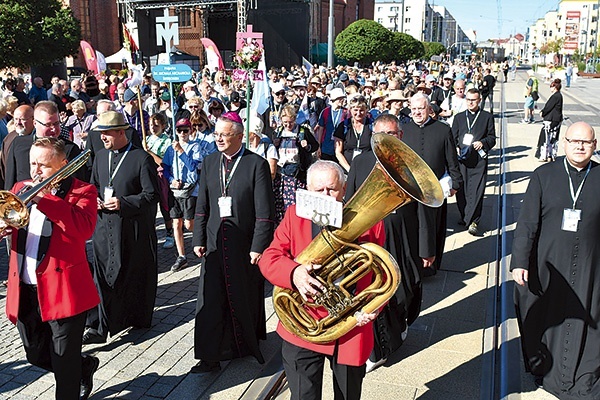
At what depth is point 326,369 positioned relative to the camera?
4996 mm

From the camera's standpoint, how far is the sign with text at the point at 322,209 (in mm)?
2832

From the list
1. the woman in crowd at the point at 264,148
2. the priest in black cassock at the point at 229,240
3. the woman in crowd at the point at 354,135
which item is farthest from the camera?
the woman in crowd at the point at 354,135

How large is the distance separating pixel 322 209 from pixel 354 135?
5413mm

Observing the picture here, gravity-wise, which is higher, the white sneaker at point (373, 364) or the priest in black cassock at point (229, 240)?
the priest in black cassock at point (229, 240)

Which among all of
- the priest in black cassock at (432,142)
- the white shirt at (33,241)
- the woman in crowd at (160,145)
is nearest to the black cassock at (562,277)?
the priest in black cassock at (432,142)

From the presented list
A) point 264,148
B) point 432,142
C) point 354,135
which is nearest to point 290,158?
point 264,148

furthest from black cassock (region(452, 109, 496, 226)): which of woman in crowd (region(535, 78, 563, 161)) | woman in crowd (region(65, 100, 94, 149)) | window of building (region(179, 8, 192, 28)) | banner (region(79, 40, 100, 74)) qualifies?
window of building (region(179, 8, 192, 28))

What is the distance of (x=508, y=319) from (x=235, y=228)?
282cm

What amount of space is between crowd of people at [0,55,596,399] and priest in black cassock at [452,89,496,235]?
3cm

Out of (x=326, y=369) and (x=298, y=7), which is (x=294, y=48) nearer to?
(x=298, y=7)

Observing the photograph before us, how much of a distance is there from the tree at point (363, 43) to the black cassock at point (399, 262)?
48672 millimetres

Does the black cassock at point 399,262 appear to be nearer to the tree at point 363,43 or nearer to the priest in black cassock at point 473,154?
the priest in black cassock at point 473,154

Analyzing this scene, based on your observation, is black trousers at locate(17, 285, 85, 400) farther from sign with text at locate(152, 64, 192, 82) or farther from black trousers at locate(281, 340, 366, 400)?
sign with text at locate(152, 64, 192, 82)

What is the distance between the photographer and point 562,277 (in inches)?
169
